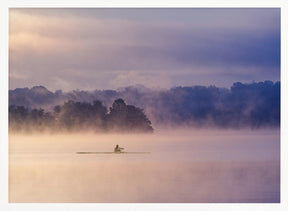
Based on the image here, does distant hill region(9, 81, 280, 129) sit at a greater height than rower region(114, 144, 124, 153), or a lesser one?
greater

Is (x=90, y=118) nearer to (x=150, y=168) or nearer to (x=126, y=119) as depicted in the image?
(x=126, y=119)

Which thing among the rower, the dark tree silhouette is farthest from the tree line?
the rower

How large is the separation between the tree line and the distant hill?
0.13 feet

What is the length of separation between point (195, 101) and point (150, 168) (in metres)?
0.65

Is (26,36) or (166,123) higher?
(26,36)

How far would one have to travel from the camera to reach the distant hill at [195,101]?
258 inches

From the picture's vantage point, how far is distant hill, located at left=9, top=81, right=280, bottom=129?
21.5 feet

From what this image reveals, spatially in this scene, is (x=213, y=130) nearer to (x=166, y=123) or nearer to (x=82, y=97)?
(x=166, y=123)

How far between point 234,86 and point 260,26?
52cm

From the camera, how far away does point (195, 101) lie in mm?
6586

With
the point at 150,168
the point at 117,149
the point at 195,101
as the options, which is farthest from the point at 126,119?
the point at 195,101

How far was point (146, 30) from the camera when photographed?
6.55 m

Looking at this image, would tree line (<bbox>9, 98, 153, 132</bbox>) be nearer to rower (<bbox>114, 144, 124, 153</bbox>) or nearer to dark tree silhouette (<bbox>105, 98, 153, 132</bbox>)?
dark tree silhouette (<bbox>105, 98, 153, 132</bbox>)
